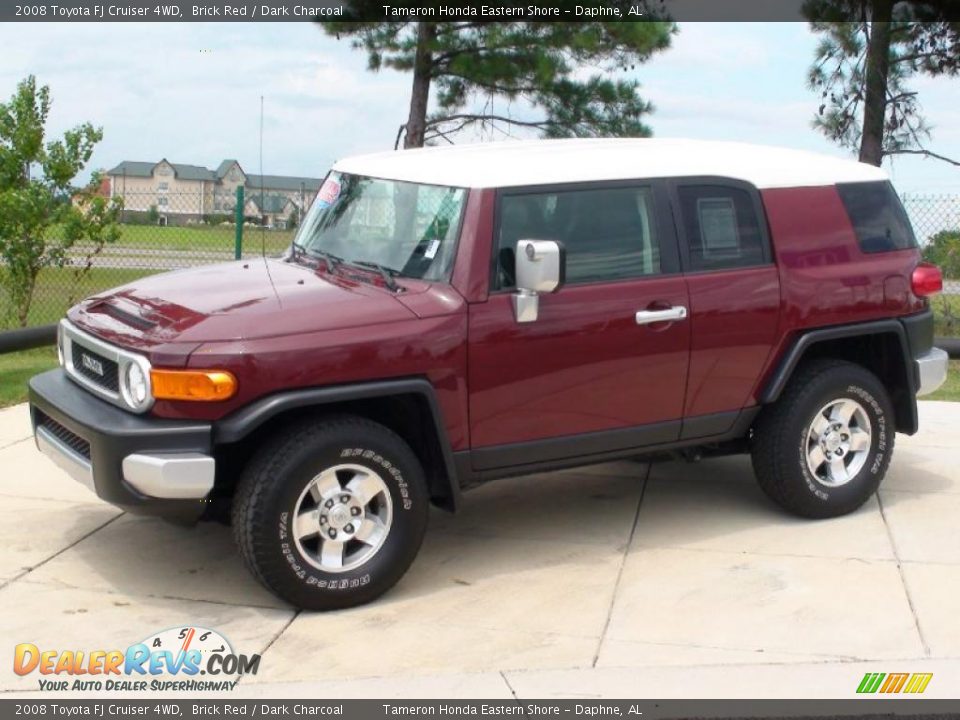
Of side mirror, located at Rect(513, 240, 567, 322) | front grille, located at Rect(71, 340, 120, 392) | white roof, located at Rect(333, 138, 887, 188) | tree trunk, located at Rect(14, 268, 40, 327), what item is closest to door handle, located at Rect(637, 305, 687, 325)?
side mirror, located at Rect(513, 240, 567, 322)

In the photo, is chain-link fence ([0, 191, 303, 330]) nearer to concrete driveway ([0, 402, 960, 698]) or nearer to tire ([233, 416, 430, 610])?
concrete driveway ([0, 402, 960, 698])

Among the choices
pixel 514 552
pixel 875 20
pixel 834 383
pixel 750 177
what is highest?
pixel 875 20

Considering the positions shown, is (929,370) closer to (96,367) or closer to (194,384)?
(194,384)

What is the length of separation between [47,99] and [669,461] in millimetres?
7016

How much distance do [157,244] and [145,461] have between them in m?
12.4

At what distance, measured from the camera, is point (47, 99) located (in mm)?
11719

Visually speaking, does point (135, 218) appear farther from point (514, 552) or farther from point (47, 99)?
point (514, 552)

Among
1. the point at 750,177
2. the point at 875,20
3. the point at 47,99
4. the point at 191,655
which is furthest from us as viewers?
the point at 875,20

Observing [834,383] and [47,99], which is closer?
[834,383]

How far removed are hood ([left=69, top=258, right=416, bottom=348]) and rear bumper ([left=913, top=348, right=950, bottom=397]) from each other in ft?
9.66

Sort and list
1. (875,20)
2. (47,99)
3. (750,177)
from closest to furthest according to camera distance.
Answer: (750,177)
(47,99)
(875,20)

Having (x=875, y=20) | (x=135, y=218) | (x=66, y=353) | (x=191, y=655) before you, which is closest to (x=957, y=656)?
(x=191, y=655)

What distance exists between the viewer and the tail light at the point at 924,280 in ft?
21.8

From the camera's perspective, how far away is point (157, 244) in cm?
1688
